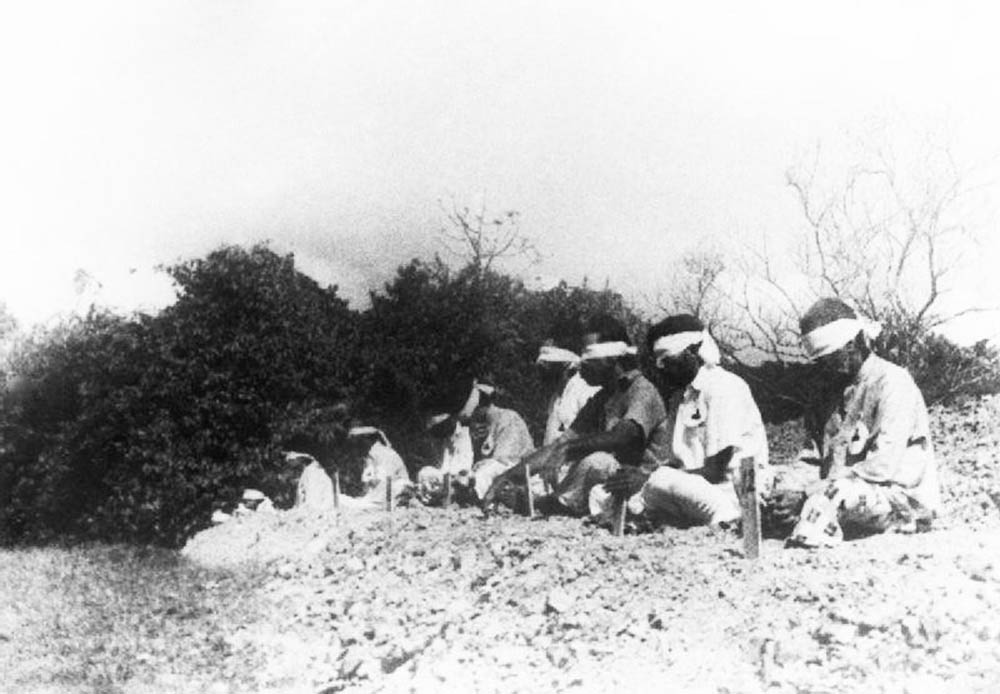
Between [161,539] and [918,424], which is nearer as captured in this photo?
[918,424]

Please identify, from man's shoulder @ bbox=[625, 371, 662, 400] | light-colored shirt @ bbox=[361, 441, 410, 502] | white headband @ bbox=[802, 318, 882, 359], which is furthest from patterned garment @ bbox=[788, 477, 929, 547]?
light-colored shirt @ bbox=[361, 441, 410, 502]

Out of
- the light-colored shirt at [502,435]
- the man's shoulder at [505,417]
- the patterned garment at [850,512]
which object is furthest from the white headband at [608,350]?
the patterned garment at [850,512]

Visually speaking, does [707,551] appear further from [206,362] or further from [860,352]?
[206,362]

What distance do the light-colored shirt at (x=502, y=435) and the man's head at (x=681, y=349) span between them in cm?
297

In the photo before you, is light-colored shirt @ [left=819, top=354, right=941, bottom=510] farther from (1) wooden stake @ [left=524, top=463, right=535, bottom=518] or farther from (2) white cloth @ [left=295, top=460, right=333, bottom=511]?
(2) white cloth @ [left=295, top=460, right=333, bottom=511]

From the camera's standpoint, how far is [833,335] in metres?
4.64

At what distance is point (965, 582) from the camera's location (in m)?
3.51

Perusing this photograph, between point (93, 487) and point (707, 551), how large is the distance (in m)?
6.24

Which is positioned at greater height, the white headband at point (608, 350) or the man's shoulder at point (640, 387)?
the white headband at point (608, 350)

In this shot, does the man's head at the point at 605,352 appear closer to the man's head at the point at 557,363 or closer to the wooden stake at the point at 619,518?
the man's head at the point at 557,363

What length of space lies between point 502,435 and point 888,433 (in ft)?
14.4

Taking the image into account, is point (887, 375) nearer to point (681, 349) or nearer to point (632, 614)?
point (681, 349)

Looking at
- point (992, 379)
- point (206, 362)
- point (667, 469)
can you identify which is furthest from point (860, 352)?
point (992, 379)

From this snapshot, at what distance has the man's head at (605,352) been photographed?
251 inches
